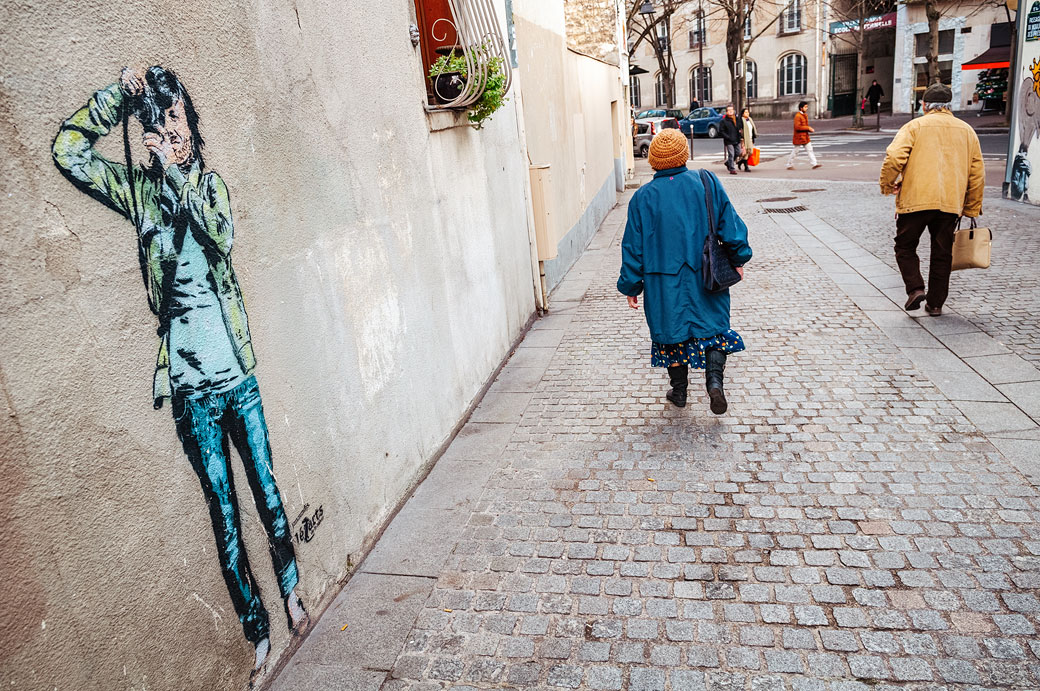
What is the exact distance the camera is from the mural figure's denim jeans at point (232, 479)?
265 centimetres

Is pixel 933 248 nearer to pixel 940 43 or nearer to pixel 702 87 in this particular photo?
pixel 940 43

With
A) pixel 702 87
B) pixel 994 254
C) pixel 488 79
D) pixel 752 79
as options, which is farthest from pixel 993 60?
pixel 488 79

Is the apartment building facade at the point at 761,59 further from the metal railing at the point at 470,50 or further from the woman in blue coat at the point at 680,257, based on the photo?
the woman in blue coat at the point at 680,257

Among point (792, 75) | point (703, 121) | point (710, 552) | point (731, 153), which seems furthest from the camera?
point (792, 75)

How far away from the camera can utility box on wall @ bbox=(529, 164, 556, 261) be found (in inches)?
317

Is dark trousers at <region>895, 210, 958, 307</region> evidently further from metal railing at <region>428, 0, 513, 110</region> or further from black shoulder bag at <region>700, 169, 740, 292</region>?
metal railing at <region>428, 0, 513, 110</region>

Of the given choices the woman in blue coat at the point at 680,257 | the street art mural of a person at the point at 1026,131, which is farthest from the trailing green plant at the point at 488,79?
the street art mural of a person at the point at 1026,131

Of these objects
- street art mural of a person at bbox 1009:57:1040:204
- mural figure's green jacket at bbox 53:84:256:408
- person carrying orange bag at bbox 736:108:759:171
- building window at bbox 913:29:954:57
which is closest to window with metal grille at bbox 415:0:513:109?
mural figure's green jacket at bbox 53:84:256:408

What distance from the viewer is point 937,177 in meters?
6.39

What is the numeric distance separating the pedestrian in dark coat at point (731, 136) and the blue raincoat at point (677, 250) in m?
16.0

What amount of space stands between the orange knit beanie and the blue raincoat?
54 mm

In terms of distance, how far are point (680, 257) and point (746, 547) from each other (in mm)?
1991

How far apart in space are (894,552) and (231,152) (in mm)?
3352
